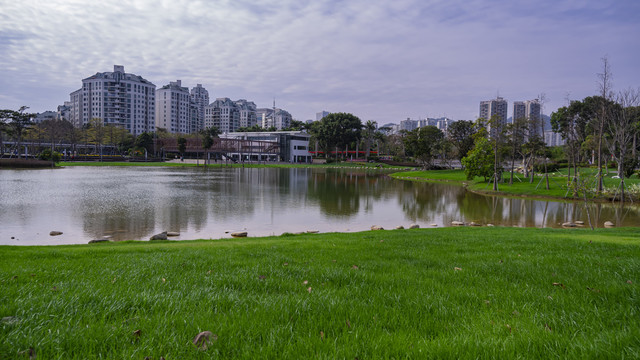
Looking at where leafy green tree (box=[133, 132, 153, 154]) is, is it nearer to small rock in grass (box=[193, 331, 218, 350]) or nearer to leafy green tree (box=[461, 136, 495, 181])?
leafy green tree (box=[461, 136, 495, 181])

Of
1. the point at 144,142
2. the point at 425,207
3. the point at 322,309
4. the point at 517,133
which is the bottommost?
the point at 425,207

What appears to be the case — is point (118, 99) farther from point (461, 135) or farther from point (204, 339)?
point (204, 339)

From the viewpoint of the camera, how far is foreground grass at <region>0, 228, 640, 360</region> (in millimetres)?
2756

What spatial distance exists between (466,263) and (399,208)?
21171 millimetres

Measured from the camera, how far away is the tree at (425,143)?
74.7m

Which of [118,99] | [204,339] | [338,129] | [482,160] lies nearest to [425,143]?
[482,160]

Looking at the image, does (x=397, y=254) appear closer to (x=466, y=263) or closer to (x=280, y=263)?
(x=466, y=263)

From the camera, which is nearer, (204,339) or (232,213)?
(204,339)

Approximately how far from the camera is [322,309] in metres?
3.64

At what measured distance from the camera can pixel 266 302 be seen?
379cm

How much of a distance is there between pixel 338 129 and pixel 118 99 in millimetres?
114105

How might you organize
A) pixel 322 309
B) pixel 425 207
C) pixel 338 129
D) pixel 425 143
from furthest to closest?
1. pixel 338 129
2. pixel 425 143
3. pixel 425 207
4. pixel 322 309

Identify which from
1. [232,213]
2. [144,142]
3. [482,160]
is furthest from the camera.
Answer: [144,142]

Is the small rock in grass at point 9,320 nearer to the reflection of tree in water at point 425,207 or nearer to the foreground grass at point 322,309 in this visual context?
the foreground grass at point 322,309
